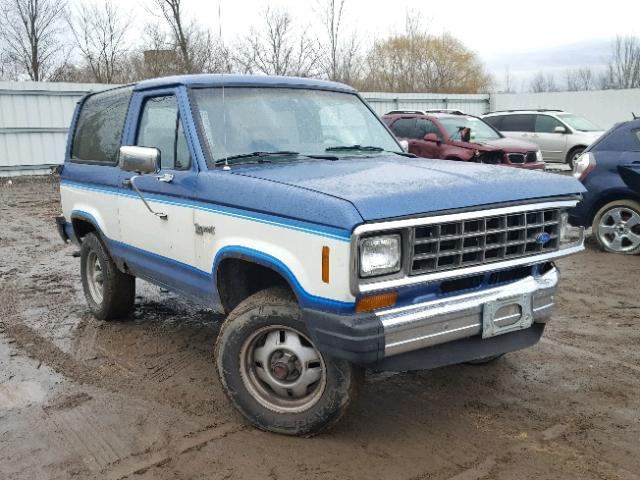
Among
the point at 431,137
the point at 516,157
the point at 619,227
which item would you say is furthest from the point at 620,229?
the point at 516,157

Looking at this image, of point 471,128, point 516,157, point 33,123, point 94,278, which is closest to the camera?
point 94,278

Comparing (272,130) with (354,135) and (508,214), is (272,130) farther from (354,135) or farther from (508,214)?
(508,214)

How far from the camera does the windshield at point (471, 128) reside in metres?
13.0

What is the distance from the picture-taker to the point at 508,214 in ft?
11.0

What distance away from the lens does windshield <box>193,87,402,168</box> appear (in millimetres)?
4082

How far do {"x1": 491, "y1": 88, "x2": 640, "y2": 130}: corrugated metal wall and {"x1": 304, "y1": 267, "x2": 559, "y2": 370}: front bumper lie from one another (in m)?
27.5

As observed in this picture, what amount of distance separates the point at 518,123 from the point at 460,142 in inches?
297

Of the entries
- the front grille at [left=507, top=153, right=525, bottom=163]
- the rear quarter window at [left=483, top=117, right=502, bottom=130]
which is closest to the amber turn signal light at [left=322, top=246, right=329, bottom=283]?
the front grille at [left=507, top=153, right=525, bottom=163]

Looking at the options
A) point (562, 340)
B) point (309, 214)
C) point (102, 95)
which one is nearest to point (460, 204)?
point (309, 214)

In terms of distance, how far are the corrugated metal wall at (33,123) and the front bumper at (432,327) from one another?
17.3m

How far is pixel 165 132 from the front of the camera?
176 inches

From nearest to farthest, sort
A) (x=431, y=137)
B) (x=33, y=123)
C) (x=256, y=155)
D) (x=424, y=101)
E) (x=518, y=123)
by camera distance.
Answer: (x=256, y=155), (x=431, y=137), (x=33, y=123), (x=518, y=123), (x=424, y=101)

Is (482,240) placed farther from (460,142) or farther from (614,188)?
(460,142)

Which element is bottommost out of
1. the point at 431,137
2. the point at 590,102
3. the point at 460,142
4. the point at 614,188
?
the point at 614,188
